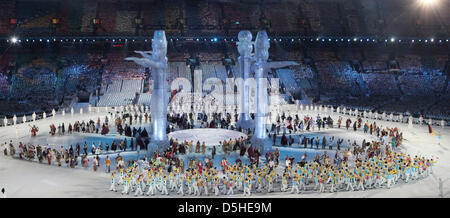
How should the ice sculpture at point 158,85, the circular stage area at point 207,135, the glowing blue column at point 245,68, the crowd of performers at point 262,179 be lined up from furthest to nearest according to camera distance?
the glowing blue column at point 245,68 → the circular stage area at point 207,135 → the ice sculpture at point 158,85 → the crowd of performers at point 262,179

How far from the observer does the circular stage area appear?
27.0m

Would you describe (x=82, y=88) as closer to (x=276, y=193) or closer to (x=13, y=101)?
(x=13, y=101)

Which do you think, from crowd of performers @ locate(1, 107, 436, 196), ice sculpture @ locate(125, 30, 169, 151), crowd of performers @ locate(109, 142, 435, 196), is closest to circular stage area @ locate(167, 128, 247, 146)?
ice sculpture @ locate(125, 30, 169, 151)

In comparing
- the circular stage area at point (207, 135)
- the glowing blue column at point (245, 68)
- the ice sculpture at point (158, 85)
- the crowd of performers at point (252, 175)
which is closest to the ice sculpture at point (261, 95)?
the crowd of performers at point (252, 175)

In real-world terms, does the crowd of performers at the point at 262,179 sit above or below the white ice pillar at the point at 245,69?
below

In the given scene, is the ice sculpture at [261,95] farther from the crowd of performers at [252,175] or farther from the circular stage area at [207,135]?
the circular stage area at [207,135]

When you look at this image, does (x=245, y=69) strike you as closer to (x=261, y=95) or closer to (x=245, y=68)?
(x=245, y=68)

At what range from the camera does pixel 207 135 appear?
94.3 feet

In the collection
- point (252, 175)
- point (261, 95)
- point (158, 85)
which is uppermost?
point (158, 85)

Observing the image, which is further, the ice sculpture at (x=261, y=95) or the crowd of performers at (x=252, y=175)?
the ice sculpture at (x=261, y=95)

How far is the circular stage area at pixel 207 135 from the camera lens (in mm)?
27016

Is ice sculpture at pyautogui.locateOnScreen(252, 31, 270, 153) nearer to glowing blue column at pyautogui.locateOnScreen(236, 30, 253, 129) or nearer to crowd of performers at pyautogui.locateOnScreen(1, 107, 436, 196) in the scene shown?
crowd of performers at pyautogui.locateOnScreen(1, 107, 436, 196)

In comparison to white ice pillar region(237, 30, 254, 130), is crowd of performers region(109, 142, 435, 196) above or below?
below

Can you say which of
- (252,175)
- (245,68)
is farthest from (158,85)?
(252,175)
